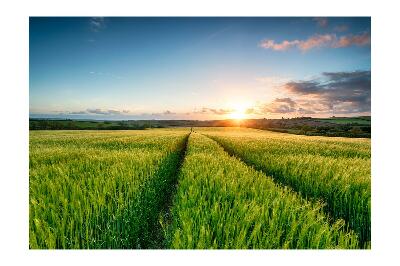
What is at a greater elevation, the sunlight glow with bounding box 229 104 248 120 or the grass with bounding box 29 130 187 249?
the sunlight glow with bounding box 229 104 248 120

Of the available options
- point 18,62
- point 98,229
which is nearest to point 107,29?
point 18,62

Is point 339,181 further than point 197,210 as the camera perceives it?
Yes

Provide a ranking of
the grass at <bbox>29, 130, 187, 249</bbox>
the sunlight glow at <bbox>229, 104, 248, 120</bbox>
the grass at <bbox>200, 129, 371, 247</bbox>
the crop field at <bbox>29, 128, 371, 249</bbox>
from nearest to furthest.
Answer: the crop field at <bbox>29, 128, 371, 249</bbox> < the grass at <bbox>29, 130, 187, 249</bbox> < the grass at <bbox>200, 129, 371, 247</bbox> < the sunlight glow at <bbox>229, 104, 248, 120</bbox>

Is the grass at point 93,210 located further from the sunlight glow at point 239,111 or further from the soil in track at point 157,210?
the sunlight glow at point 239,111

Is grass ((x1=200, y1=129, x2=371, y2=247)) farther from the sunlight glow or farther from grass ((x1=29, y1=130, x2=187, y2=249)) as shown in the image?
grass ((x1=29, y1=130, x2=187, y2=249))

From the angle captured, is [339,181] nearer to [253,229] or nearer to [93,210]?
[253,229]

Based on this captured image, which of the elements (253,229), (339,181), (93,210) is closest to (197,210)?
(253,229)

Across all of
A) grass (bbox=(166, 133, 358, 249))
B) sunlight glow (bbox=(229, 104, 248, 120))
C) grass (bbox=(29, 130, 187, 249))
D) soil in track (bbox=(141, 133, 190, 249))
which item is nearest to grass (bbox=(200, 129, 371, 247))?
grass (bbox=(166, 133, 358, 249))

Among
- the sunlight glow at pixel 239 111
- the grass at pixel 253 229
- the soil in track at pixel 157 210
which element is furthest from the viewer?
the sunlight glow at pixel 239 111

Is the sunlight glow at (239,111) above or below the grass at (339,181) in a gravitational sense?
above

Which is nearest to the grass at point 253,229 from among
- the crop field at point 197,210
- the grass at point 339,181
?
the crop field at point 197,210

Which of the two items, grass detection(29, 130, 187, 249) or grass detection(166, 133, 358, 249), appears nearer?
grass detection(166, 133, 358, 249)

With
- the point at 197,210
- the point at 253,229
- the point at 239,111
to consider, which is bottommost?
the point at 253,229
